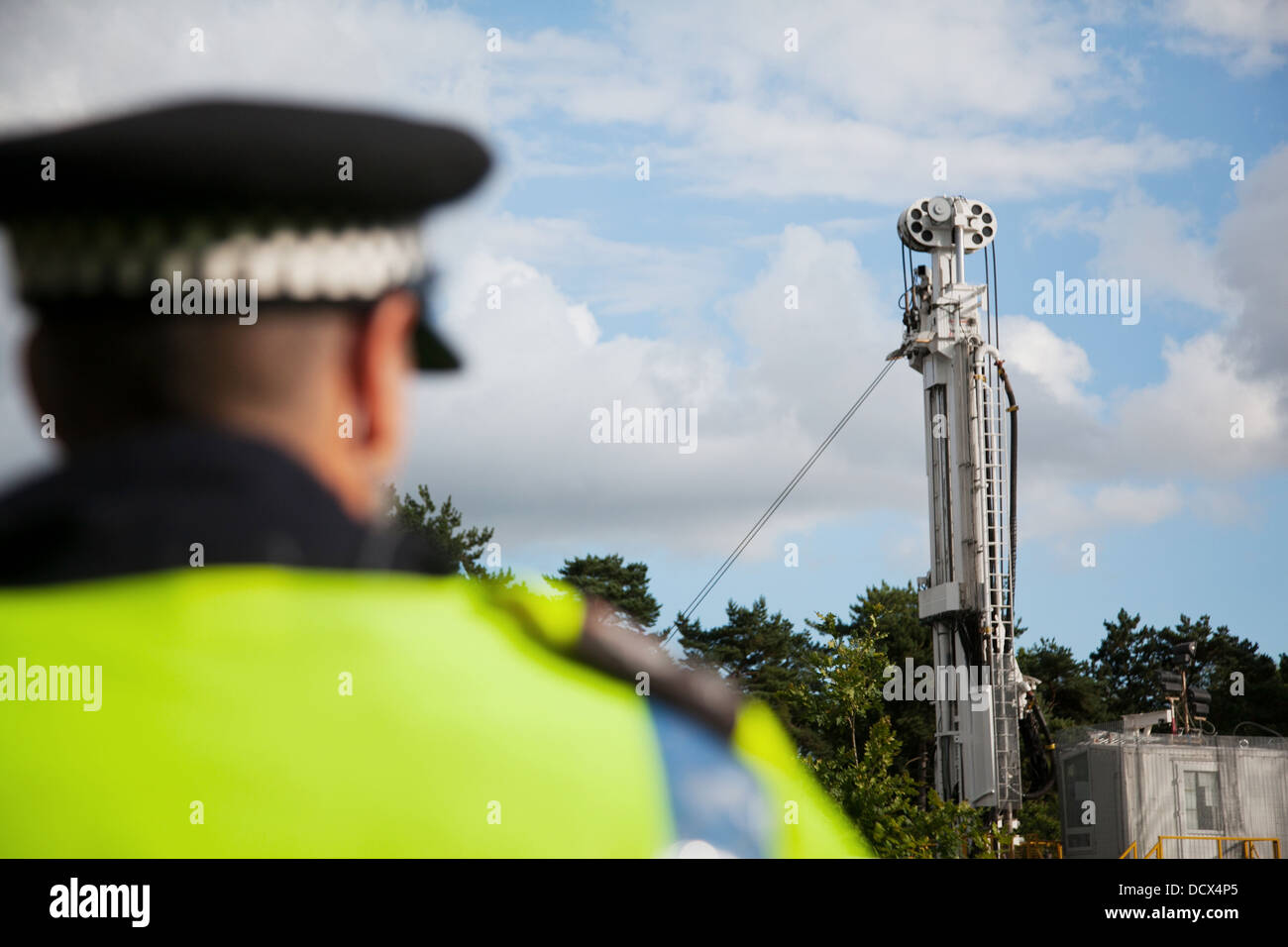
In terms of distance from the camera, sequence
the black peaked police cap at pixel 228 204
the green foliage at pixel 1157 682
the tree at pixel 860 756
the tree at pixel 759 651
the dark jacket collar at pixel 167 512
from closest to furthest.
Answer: the dark jacket collar at pixel 167 512
the black peaked police cap at pixel 228 204
the tree at pixel 759 651
the tree at pixel 860 756
the green foliage at pixel 1157 682

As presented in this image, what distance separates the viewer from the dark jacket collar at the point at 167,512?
53.5 inches

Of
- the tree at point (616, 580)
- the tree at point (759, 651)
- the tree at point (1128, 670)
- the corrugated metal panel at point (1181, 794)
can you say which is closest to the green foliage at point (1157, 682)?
the tree at point (1128, 670)

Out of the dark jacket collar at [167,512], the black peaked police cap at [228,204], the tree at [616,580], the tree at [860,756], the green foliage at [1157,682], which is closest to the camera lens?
the dark jacket collar at [167,512]

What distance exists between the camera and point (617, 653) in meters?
1.43

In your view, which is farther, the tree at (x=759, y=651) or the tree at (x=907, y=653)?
the tree at (x=907, y=653)

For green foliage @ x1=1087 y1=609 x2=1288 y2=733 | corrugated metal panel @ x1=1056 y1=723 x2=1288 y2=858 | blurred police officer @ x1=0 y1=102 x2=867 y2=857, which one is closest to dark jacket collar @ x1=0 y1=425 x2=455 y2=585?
blurred police officer @ x1=0 y1=102 x2=867 y2=857

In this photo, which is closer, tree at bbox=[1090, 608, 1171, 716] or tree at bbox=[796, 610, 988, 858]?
tree at bbox=[796, 610, 988, 858]

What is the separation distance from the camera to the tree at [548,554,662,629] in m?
2.29

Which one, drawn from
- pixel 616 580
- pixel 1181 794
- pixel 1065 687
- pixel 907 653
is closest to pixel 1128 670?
pixel 1065 687

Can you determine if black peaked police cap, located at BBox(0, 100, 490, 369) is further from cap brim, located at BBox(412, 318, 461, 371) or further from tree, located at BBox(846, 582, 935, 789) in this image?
tree, located at BBox(846, 582, 935, 789)

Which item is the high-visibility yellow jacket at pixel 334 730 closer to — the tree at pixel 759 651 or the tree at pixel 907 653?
the tree at pixel 759 651
